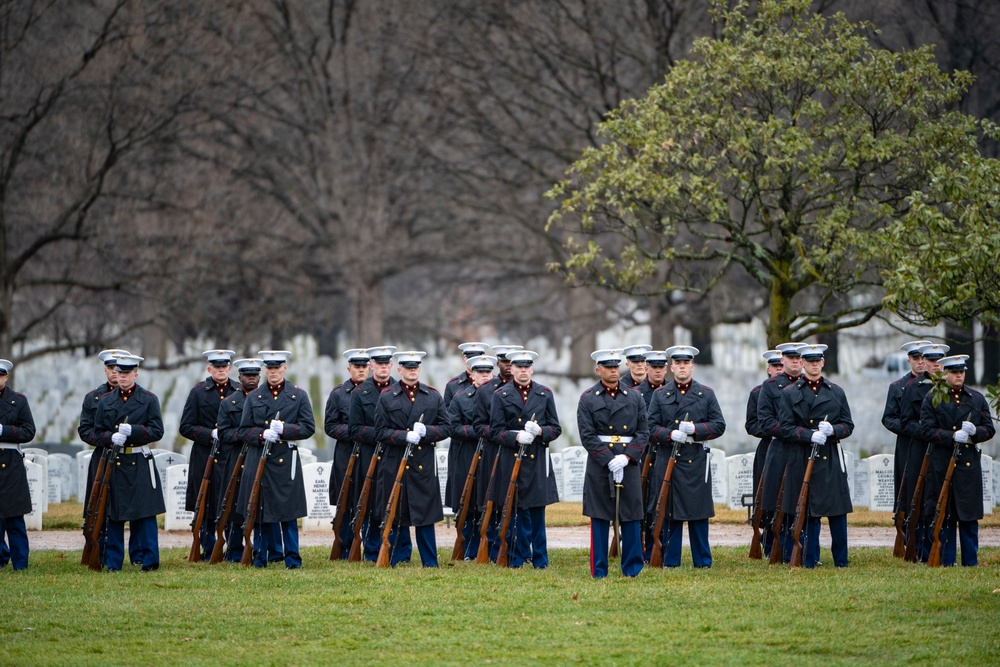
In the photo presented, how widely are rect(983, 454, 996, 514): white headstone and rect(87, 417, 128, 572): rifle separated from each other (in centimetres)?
1028

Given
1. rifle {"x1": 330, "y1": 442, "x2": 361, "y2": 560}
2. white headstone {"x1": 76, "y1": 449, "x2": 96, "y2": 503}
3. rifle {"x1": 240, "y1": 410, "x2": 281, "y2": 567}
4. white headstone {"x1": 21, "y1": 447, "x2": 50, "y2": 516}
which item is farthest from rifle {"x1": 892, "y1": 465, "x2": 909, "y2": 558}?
white headstone {"x1": 21, "y1": 447, "x2": 50, "y2": 516}

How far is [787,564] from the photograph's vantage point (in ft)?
38.8

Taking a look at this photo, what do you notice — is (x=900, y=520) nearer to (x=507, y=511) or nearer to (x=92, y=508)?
(x=507, y=511)

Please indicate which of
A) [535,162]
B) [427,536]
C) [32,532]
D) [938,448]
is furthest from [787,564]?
[535,162]

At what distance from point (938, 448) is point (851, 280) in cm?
426

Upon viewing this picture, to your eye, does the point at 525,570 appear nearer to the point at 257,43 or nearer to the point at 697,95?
the point at 697,95

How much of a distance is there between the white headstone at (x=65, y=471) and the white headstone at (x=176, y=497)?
2718 mm

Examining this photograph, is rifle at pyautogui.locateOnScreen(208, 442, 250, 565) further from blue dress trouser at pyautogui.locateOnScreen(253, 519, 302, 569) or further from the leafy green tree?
the leafy green tree

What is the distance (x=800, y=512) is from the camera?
449 inches

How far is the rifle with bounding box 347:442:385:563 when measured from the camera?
12023 millimetres

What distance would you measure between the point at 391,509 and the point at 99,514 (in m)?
2.64

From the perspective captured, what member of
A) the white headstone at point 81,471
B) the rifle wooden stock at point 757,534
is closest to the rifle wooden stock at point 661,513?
the rifle wooden stock at point 757,534

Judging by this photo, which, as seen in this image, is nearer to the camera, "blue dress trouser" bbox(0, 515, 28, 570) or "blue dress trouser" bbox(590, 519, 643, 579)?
"blue dress trouser" bbox(590, 519, 643, 579)

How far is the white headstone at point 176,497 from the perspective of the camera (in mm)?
15320
